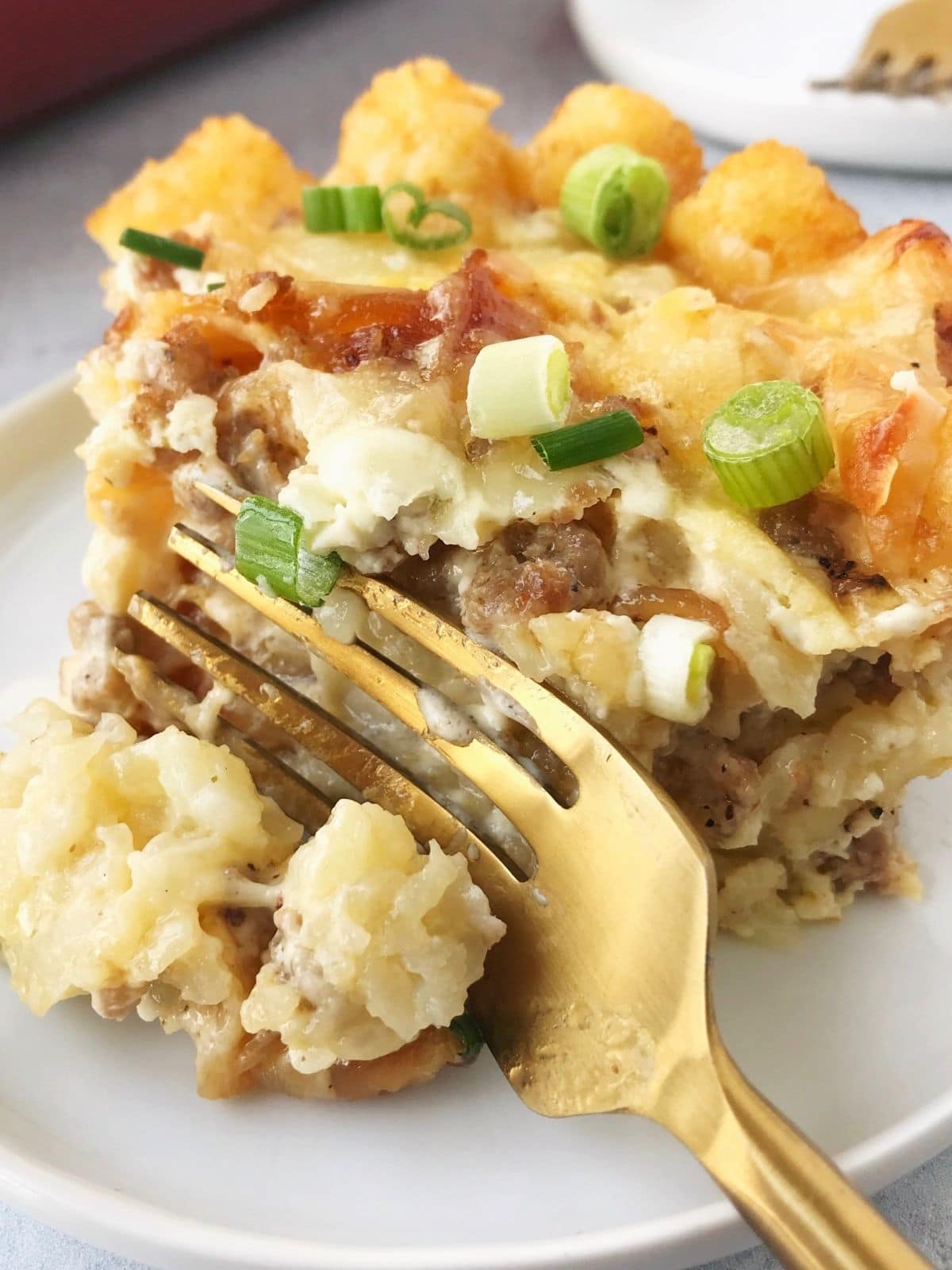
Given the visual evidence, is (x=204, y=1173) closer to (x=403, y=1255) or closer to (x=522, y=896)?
(x=403, y=1255)

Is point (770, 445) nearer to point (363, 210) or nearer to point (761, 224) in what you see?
point (761, 224)

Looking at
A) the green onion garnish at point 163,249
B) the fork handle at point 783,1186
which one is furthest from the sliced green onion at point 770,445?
the green onion garnish at point 163,249

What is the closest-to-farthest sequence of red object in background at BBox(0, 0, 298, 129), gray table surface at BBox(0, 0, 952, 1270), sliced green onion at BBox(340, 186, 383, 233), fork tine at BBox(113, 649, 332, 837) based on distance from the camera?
fork tine at BBox(113, 649, 332, 837)
sliced green onion at BBox(340, 186, 383, 233)
gray table surface at BBox(0, 0, 952, 1270)
red object in background at BBox(0, 0, 298, 129)

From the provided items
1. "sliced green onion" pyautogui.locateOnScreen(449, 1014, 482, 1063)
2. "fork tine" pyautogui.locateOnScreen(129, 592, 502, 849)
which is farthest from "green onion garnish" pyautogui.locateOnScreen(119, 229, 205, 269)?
"sliced green onion" pyautogui.locateOnScreen(449, 1014, 482, 1063)

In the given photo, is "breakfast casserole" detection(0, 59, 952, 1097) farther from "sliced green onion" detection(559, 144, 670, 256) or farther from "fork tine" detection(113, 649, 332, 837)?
"sliced green onion" detection(559, 144, 670, 256)

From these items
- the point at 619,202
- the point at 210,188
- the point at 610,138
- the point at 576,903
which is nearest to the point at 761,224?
the point at 619,202

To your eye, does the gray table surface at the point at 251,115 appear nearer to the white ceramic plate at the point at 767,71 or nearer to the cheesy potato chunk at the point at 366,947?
the white ceramic plate at the point at 767,71

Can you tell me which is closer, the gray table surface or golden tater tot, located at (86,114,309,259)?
golden tater tot, located at (86,114,309,259)
